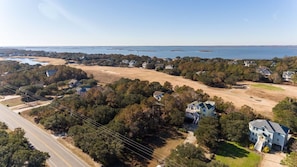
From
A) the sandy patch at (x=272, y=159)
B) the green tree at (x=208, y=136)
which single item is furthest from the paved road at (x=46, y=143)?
the sandy patch at (x=272, y=159)

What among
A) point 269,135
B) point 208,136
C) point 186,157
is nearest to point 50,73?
point 208,136

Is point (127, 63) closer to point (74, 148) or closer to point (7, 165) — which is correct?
point (74, 148)

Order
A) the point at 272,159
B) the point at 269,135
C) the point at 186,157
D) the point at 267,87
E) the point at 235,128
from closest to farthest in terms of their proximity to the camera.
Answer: the point at 186,157 → the point at 272,159 → the point at 269,135 → the point at 235,128 → the point at 267,87

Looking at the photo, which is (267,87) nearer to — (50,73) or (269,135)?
(269,135)

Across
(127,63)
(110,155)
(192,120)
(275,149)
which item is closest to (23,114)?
(110,155)

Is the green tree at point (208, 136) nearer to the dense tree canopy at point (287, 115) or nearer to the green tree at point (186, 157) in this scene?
the green tree at point (186, 157)

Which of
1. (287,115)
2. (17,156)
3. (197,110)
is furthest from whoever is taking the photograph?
(197,110)

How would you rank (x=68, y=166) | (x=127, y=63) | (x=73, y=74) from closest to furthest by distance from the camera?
(x=68, y=166) < (x=73, y=74) < (x=127, y=63)

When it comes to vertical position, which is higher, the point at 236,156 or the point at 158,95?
the point at 158,95
